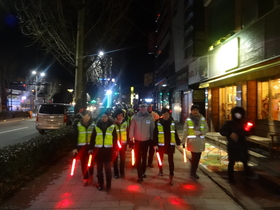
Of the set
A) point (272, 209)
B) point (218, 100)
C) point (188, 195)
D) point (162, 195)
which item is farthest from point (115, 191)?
point (218, 100)

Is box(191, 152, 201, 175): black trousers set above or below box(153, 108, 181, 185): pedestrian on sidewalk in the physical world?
below

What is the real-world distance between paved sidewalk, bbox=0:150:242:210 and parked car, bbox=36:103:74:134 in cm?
903

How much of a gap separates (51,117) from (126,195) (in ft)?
37.5

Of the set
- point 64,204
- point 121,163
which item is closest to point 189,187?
point 121,163

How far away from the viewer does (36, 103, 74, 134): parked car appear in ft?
→ 51.3

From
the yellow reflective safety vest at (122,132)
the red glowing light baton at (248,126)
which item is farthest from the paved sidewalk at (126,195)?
the red glowing light baton at (248,126)

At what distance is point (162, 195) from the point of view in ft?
17.9

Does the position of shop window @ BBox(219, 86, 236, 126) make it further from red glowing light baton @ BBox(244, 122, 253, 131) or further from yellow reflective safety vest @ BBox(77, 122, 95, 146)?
yellow reflective safety vest @ BBox(77, 122, 95, 146)

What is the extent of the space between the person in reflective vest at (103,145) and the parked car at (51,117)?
34.3 ft

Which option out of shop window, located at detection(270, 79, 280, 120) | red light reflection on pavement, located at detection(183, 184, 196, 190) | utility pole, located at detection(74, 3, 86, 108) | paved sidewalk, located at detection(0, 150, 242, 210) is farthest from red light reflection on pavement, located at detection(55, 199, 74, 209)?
utility pole, located at detection(74, 3, 86, 108)

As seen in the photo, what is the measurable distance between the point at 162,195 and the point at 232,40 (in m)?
7.22

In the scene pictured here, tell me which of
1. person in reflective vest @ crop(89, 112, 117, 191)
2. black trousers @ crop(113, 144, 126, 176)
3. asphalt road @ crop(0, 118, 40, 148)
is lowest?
asphalt road @ crop(0, 118, 40, 148)

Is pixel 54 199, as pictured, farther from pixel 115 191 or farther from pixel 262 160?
Answer: pixel 262 160

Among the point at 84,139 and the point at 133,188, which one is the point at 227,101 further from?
the point at 84,139
